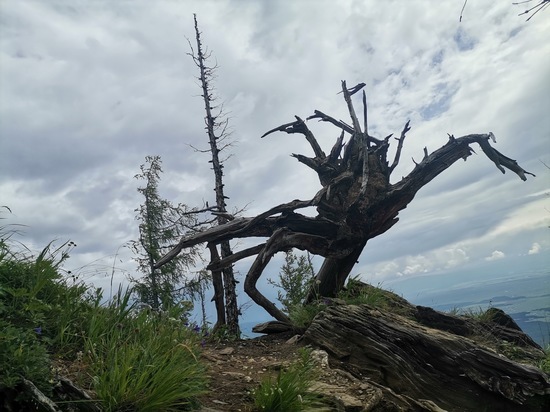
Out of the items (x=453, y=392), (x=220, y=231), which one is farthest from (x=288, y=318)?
(x=453, y=392)

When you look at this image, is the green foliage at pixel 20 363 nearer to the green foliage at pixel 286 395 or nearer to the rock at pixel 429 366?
the green foliage at pixel 286 395

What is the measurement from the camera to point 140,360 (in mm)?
3523

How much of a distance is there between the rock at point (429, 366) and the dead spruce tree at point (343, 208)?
3.00 metres

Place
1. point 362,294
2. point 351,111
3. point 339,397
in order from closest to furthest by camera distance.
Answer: point 339,397, point 362,294, point 351,111

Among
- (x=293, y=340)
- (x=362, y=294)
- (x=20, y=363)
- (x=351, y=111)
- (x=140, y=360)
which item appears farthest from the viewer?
(x=351, y=111)

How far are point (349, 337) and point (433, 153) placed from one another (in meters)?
6.55

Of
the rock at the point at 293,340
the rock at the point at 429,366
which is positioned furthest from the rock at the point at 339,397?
the rock at the point at 293,340

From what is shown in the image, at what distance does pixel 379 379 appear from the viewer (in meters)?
6.21

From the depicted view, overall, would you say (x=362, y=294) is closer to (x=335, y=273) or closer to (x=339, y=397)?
(x=335, y=273)

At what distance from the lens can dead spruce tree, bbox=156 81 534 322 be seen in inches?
400

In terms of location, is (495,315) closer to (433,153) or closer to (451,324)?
(451,324)

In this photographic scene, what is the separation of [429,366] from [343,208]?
4.51 meters

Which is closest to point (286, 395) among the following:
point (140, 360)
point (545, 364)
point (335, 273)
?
point (140, 360)

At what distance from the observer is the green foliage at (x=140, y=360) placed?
10.3 feet
